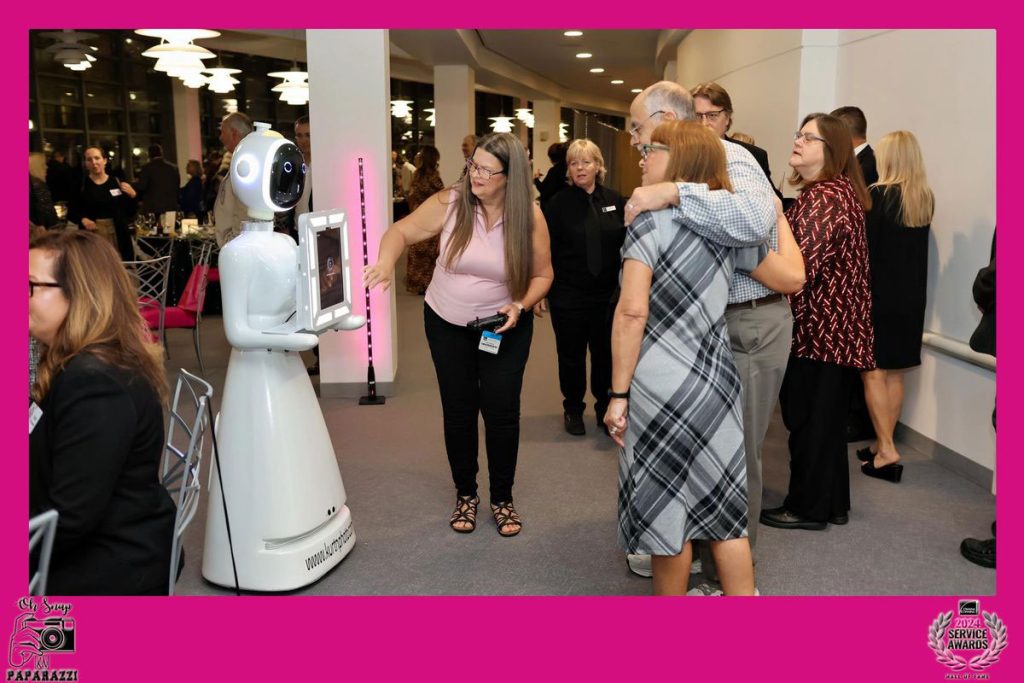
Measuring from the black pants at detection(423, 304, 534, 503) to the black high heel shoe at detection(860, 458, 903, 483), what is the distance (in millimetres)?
1732

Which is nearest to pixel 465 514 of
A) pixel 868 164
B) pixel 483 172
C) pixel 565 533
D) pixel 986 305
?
pixel 565 533

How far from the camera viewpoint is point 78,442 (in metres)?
1.83

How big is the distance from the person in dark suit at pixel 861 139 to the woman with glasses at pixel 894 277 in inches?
6.8

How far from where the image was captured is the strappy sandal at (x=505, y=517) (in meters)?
3.43

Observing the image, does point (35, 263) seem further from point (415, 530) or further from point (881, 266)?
point (881, 266)

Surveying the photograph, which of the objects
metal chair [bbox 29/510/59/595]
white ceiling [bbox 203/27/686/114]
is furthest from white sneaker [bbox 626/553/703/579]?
white ceiling [bbox 203/27/686/114]

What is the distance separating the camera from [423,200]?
9.55m

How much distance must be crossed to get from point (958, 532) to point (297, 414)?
2481 mm

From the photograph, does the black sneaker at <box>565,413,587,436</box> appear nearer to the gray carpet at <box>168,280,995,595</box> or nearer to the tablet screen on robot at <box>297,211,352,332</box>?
the gray carpet at <box>168,280,995,595</box>

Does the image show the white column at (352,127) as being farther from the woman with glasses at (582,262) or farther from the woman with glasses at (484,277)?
the woman with glasses at (484,277)

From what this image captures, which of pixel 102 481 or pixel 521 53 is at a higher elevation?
pixel 521 53

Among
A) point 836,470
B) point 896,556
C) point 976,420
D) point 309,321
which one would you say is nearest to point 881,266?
point 976,420

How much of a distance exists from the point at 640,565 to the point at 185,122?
1351 cm

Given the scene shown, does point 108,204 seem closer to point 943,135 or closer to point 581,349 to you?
point 581,349
